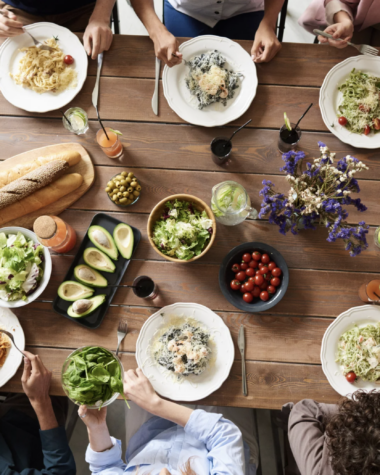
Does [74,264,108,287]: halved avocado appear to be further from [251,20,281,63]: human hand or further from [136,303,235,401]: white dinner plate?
[251,20,281,63]: human hand

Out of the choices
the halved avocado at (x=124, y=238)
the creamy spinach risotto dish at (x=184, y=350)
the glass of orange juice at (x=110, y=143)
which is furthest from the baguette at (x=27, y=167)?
the creamy spinach risotto dish at (x=184, y=350)

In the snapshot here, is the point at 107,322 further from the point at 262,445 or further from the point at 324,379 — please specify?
the point at 262,445

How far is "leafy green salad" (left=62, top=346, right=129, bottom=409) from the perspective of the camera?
1.39 m

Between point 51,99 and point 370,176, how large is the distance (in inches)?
62.0

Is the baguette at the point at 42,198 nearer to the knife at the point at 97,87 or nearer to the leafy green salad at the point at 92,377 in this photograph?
the knife at the point at 97,87

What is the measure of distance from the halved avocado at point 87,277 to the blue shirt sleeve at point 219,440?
0.71 metres

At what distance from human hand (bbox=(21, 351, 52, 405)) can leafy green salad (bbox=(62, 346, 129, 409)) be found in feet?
0.66

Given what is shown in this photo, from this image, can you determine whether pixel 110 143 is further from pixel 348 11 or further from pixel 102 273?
pixel 348 11

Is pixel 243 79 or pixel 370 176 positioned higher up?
pixel 243 79

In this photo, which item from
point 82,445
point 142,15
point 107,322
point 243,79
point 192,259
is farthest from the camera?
point 82,445

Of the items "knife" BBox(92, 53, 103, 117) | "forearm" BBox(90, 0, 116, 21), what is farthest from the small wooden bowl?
"forearm" BBox(90, 0, 116, 21)

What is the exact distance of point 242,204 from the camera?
1574 mm

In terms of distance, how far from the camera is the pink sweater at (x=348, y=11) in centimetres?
192

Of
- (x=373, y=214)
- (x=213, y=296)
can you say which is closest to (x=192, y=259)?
(x=213, y=296)
